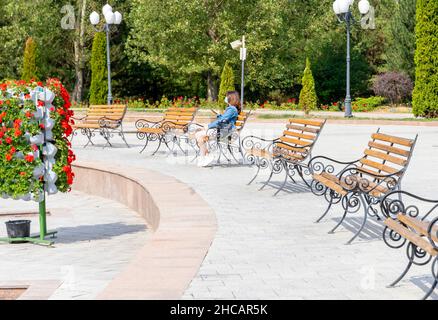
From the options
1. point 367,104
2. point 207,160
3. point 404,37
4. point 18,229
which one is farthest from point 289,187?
point 404,37

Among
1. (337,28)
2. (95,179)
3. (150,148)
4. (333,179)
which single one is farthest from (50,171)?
(337,28)

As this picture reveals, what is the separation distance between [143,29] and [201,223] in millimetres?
33770

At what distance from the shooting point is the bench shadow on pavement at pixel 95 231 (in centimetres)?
936

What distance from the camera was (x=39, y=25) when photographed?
42.6 meters

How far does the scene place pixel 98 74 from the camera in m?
36.8

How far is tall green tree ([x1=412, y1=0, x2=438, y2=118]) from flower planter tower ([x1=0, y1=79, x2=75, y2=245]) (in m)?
22.4

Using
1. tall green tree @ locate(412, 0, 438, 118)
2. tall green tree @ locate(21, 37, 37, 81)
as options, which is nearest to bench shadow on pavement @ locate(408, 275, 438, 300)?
tall green tree @ locate(412, 0, 438, 118)

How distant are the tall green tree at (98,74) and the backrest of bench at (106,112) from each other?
16.9 metres

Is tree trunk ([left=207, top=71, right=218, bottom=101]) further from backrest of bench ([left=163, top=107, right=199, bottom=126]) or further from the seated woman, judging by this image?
the seated woman

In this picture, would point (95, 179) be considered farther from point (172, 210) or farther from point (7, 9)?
point (7, 9)

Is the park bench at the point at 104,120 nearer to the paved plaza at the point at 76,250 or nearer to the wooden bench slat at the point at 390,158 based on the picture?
the paved plaza at the point at 76,250

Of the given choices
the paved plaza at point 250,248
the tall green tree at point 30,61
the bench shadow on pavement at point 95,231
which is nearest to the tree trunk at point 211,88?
the tall green tree at point 30,61

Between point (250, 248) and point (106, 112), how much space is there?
42.8ft

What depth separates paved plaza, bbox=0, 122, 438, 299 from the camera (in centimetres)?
567
